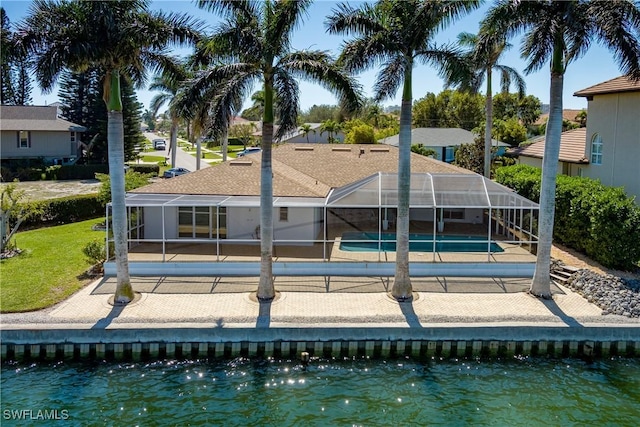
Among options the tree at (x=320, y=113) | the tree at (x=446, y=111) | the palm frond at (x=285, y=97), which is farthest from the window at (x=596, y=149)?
the tree at (x=320, y=113)

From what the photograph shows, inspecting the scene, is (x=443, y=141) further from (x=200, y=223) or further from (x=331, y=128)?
(x=200, y=223)

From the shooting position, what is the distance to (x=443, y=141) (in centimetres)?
5362

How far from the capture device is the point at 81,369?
14555 millimetres

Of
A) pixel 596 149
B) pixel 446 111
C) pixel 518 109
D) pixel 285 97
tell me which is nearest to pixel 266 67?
pixel 285 97

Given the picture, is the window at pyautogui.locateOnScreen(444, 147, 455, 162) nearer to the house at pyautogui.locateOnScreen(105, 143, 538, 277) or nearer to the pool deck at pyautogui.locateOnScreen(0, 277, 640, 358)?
the house at pyautogui.locateOnScreen(105, 143, 538, 277)

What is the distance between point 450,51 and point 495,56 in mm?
14609

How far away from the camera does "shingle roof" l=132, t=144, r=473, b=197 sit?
2420 centimetres

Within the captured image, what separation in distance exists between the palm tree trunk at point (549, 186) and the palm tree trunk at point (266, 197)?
8.76 meters

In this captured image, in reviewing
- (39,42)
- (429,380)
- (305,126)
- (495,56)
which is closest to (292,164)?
(495,56)

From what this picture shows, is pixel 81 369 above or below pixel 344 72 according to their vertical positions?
below

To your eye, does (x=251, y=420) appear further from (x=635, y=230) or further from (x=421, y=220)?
Answer: (x=421, y=220)

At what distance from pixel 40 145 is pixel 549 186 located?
45.3 meters

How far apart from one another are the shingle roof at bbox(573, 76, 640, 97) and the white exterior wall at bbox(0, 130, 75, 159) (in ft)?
140

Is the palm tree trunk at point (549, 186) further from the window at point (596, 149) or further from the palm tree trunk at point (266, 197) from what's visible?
the window at point (596, 149)
